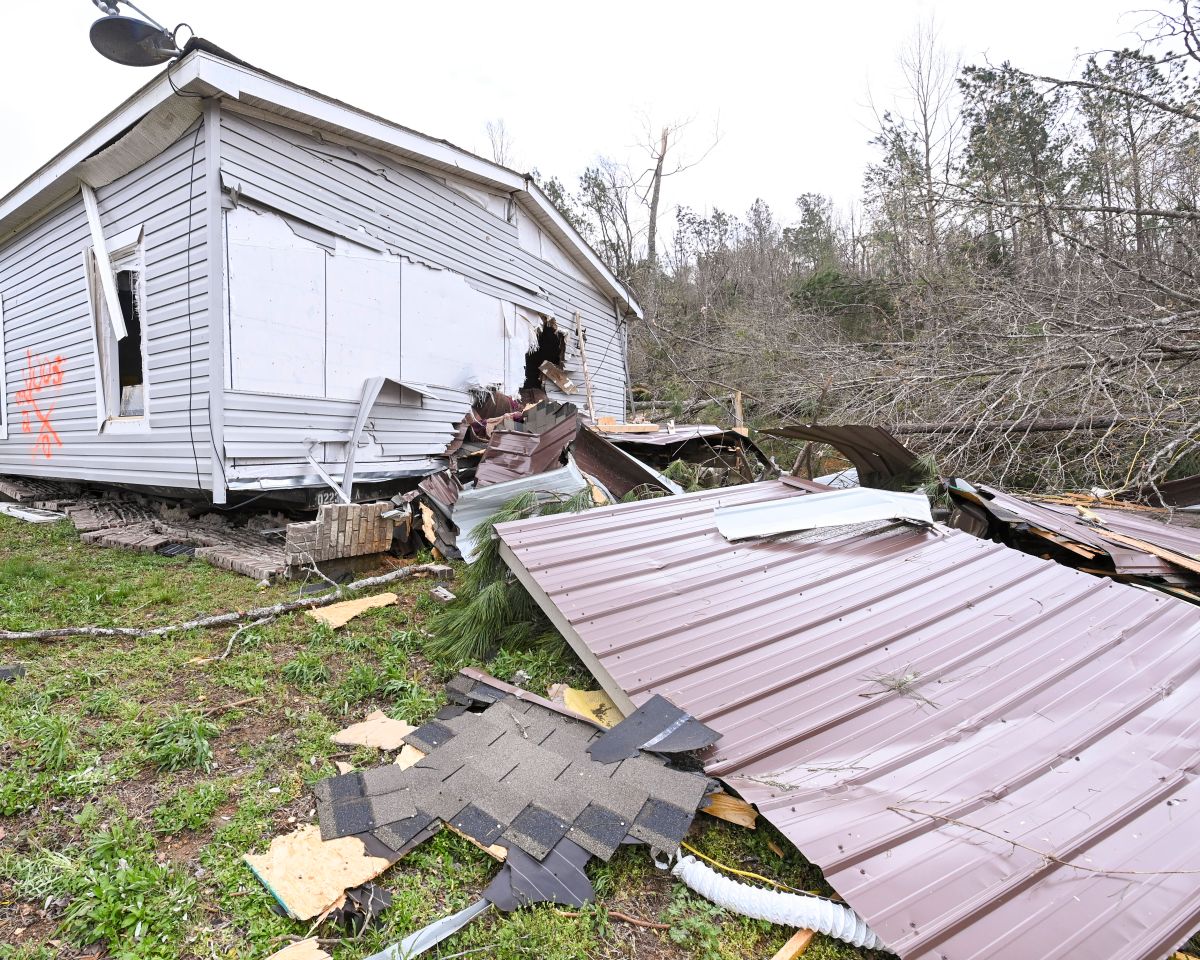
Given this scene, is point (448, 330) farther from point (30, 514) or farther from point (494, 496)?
point (30, 514)

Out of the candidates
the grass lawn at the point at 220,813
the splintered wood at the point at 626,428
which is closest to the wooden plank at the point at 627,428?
the splintered wood at the point at 626,428

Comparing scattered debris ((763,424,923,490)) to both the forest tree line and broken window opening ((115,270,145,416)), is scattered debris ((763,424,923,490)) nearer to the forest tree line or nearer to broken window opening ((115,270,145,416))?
the forest tree line

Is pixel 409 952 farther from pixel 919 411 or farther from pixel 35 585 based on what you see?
pixel 919 411

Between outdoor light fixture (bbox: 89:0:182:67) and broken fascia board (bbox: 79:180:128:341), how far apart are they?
7.54 feet

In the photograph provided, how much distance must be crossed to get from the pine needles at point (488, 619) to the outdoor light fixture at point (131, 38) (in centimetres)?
501

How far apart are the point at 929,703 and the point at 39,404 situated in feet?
35.1

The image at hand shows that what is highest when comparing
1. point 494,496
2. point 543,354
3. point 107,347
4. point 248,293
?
point 543,354

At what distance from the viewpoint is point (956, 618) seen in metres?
2.82

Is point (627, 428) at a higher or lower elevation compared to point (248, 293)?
lower

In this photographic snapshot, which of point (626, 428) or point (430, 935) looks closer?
→ point (430, 935)

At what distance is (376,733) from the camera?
8.36ft

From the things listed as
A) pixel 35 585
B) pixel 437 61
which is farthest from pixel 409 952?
pixel 437 61

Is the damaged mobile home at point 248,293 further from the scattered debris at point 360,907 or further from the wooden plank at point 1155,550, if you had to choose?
the wooden plank at point 1155,550

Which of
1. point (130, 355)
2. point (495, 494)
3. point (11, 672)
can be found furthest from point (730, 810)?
point (130, 355)
